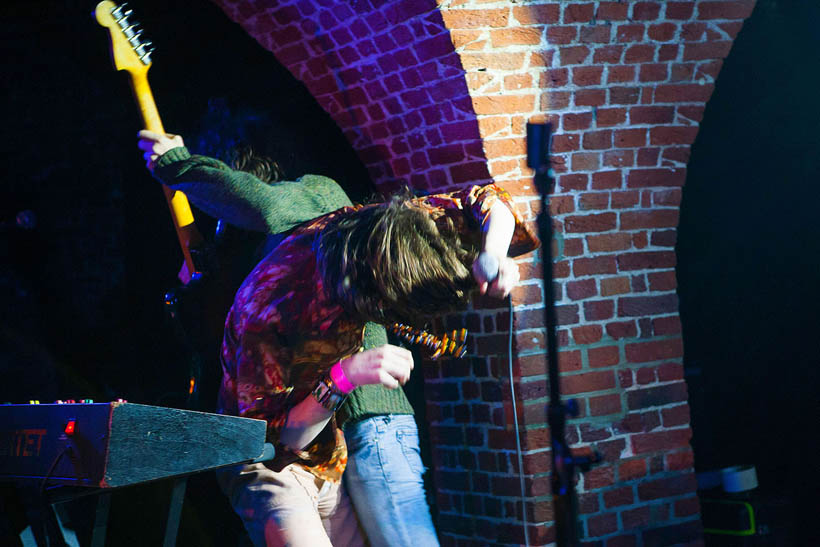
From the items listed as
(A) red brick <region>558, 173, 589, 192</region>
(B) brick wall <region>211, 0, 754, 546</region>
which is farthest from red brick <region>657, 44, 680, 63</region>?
(A) red brick <region>558, 173, 589, 192</region>

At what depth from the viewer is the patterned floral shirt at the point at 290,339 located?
74.0 inches

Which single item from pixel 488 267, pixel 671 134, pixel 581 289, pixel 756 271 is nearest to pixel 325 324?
pixel 488 267

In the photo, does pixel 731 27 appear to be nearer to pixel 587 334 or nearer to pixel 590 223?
pixel 590 223

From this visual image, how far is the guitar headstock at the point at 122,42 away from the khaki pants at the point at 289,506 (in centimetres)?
152

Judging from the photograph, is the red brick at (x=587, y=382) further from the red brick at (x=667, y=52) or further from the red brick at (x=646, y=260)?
the red brick at (x=667, y=52)

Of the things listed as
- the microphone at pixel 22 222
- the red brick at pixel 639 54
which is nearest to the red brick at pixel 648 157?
the red brick at pixel 639 54

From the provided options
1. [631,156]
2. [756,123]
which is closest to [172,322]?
[631,156]

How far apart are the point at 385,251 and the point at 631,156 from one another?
133 centimetres

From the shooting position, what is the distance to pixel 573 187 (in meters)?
2.60

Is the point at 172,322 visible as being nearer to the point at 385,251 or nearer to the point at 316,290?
the point at 316,290

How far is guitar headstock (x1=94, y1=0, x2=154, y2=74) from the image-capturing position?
7.96 feet

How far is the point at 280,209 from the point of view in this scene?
2307mm

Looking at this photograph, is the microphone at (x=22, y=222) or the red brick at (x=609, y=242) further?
the microphone at (x=22, y=222)

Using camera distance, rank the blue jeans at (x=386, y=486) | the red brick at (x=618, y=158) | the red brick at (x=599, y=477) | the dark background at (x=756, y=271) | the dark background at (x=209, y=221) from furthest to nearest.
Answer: the dark background at (x=756, y=271) < the dark background at (x=209, y=221) < the red brick at (x=618, y=158) < the red brick at (x=599, y=477) < the blue jeans at (x=386, y=486)
